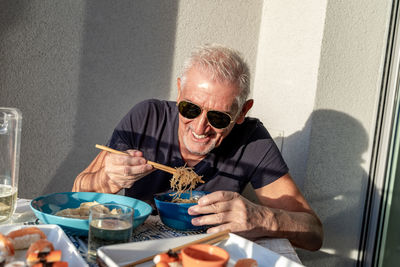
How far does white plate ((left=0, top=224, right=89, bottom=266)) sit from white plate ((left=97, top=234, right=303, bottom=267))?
0.23ft

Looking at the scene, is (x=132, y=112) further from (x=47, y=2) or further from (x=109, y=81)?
(x=47, y=2)

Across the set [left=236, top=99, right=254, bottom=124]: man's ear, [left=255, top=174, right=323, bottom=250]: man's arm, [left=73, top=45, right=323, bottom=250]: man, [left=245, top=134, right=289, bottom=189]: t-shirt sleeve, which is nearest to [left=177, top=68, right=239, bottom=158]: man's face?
[left=73, top=45, right=323, bottom=250]: man

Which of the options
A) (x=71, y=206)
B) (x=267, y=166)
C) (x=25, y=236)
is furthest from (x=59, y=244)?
(x=267, y=166)

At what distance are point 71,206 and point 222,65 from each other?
3.46 ft

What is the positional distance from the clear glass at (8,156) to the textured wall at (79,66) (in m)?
1.37

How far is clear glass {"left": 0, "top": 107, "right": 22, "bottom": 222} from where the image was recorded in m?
1.43

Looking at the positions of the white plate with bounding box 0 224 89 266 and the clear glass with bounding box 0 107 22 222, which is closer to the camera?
the white plate with bounding box 0 224 89 266

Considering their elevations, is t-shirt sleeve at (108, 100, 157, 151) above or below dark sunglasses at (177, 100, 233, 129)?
below

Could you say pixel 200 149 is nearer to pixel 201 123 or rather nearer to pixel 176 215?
pixel 201 123

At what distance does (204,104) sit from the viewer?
2.11 meters

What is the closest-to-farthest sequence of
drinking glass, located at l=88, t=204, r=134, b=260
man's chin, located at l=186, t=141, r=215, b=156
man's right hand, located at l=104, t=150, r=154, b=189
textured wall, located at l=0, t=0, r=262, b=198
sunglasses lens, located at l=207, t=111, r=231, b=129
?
1. drinking glass, located at l=88, t=204, r=134, b=260
2. man's right hand, located at l=104, t=150, r=154, b=189
3. sunglasses lens, located at l=207, t=111, r=231, b=129
4. man's chin, located at l=186, t=141, r=215, b=156
5. textured wall, located at l=0, t=0, r=262, b=198

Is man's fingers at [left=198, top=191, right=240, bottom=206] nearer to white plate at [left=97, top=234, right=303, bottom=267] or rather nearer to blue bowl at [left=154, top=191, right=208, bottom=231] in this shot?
blue bowl at [left=154, top=191, right=208, bottom=231]

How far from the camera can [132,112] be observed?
8.08ft

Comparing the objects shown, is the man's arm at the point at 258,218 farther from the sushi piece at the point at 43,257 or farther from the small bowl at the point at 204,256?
the sushi piece at the point at 43,257
